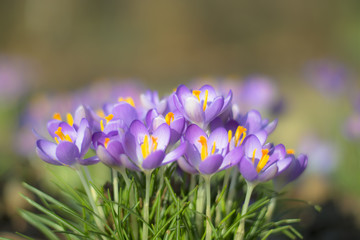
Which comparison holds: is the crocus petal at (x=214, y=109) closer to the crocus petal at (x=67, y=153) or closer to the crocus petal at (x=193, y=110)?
the crocus petal at (x=193, y=110)

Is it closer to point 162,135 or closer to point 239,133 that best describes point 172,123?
point 162,135

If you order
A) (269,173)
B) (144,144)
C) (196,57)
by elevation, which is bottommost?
(196,57)

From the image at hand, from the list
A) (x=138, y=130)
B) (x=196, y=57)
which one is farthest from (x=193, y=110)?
(x=196, y=57)

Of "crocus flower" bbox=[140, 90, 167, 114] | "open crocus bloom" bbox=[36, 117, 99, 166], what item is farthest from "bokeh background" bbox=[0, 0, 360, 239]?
"open crocus bloom" bbox=[36, 117, 99, 166]

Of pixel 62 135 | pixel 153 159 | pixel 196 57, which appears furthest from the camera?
pixel 196 57

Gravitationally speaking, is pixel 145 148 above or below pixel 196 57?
above

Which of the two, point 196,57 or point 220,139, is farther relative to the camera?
point 196,57

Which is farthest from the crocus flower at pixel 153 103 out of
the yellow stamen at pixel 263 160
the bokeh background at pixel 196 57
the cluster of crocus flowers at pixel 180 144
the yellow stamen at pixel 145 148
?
the bokeh background at pixel 196 57

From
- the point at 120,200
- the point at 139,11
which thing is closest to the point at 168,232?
the point at 120,200
